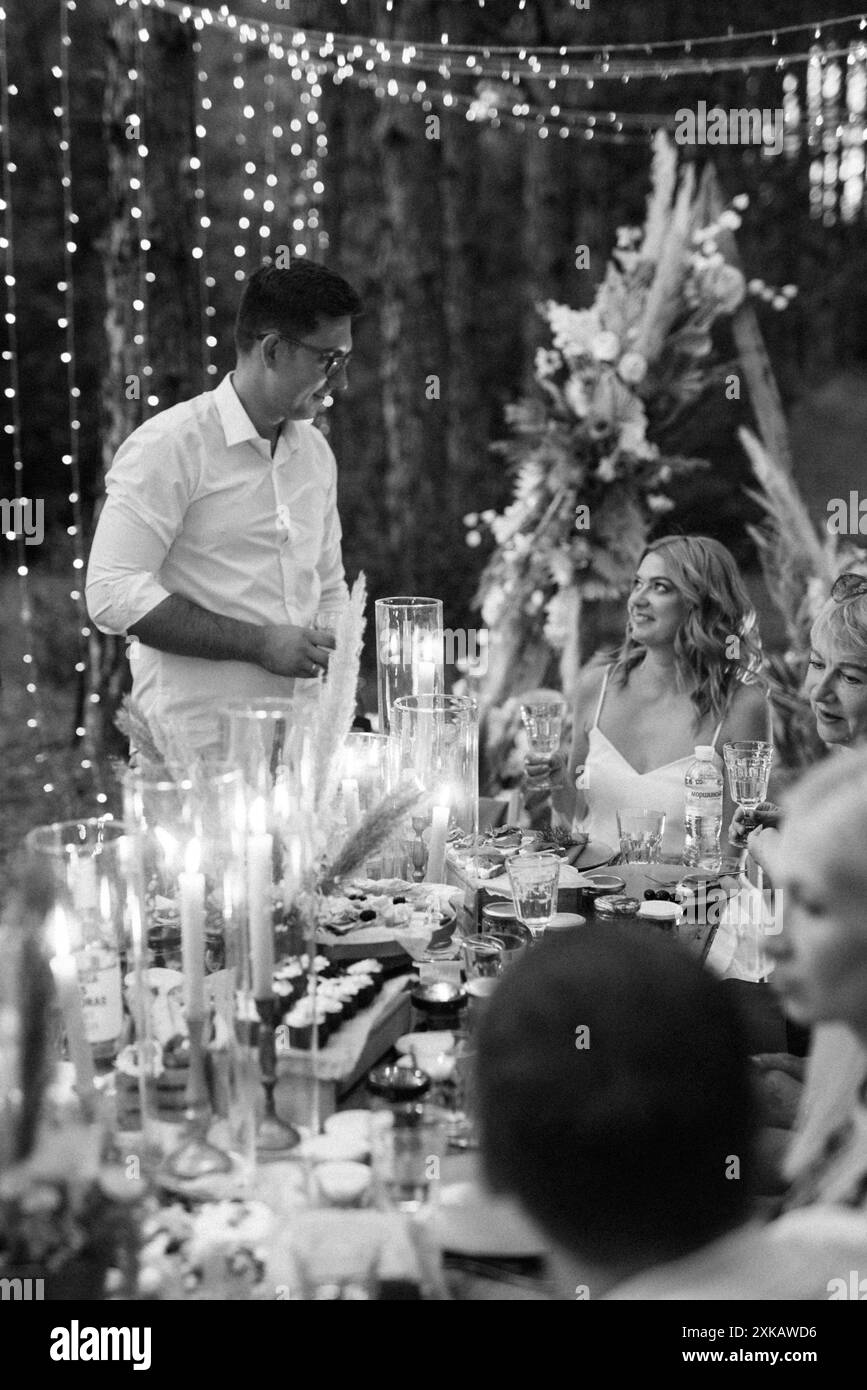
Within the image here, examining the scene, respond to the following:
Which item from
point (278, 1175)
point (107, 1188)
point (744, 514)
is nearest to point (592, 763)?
point (278, 1175)

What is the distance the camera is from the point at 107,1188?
1.26 m

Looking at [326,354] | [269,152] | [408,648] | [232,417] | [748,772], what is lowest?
[748,772]

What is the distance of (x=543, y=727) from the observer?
2.94 m

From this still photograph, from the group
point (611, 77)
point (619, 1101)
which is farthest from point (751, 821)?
point (611, 77)

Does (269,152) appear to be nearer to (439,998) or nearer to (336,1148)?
(439,998)

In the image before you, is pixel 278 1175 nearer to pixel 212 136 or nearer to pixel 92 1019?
pixel 92 1019

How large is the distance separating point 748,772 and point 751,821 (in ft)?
0.30

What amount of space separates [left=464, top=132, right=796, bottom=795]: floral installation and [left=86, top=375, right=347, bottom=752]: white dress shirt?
125cm

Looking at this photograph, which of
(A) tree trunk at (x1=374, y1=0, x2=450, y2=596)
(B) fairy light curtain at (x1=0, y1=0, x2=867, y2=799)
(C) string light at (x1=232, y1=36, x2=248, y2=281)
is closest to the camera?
(B) fairy light curtain at (x1=0, y1=0, x2=867, y2=799)

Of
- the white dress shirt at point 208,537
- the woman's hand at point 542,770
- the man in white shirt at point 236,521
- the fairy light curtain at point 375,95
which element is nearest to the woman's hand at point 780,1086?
the woman's hand at point 542,770

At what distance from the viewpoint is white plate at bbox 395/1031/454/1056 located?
183cm

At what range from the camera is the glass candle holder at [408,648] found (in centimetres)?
284

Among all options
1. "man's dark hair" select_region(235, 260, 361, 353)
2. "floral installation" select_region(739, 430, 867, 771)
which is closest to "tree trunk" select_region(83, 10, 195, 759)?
"floral installation" select_region(739, 430, 867, 771)

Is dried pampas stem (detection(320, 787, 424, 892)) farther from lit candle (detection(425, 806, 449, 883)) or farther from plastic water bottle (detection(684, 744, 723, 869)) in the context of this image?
plastic water bottle (detection(684, 744, 723, 869))
